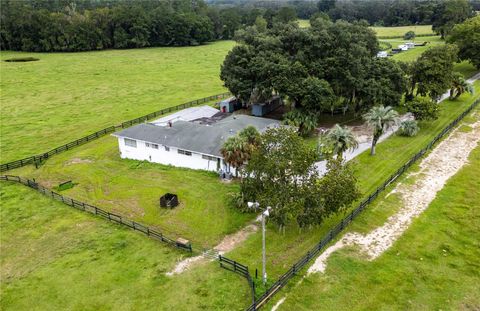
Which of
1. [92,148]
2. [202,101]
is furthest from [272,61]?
[92,148]

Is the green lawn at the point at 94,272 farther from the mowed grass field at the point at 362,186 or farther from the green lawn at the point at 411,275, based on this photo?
the green lawn at the point at 411,275

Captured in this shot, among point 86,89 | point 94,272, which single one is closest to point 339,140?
point 94,272

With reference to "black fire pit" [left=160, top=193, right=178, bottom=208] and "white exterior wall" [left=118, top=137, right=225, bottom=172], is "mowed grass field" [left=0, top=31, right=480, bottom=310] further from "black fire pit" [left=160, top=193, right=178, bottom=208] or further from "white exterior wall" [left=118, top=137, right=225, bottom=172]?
"white exterior wall" [left=118, top=137, right=225, bottom=172]

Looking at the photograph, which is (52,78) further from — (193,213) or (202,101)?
(193,213)

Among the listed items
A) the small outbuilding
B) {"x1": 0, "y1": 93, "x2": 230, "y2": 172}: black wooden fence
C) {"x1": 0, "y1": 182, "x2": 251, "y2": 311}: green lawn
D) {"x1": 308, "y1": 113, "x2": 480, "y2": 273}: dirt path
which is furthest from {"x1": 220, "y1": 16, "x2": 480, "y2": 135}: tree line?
{"x1": 0, "y1": 182, "x2": 251, "y2": 311}: green lawn

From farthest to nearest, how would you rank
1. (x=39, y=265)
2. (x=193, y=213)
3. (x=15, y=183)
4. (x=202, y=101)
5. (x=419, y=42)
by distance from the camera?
(x=419, y=42) < (x=202, y=101) < (x=15, y=183) < (x=193, y=213) < (x=39, y=265)

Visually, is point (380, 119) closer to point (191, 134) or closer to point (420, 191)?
point (420, 191)

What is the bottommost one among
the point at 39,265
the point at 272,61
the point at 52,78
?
the point at 39,265
